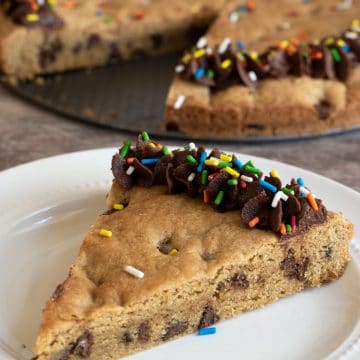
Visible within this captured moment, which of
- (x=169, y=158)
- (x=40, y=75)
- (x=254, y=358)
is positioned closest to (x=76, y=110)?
(x=40, y=75)


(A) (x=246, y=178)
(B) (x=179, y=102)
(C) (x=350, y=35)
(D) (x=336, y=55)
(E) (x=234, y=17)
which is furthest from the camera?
(E) (x=234, y=17)

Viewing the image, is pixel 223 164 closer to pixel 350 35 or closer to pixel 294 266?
pixel 294 266

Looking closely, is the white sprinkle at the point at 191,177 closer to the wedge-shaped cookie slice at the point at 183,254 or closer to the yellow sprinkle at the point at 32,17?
the wedge-shaped cookie slice at the point at 183,254

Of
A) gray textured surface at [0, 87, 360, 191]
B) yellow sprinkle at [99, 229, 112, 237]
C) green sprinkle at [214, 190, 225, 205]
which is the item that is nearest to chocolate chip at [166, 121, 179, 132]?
gray textured surface at [0, 87, 360, 191]

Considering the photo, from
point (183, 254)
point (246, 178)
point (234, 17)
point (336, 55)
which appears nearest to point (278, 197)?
point (246, 178)

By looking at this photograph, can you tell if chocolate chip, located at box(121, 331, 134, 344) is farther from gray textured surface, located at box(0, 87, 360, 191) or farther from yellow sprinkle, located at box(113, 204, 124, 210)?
gray textured surface, located at box(0, 87, 360, 191)

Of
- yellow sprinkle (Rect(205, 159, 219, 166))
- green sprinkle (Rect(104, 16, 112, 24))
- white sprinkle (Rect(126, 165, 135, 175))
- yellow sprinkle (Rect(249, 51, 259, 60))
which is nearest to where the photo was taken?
yellow sprinkle (Rect(205, 159, 219, 166))

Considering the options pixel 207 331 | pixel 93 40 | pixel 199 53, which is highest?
pixel 199 53

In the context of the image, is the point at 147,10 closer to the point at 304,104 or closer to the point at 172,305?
the point at 304,104
